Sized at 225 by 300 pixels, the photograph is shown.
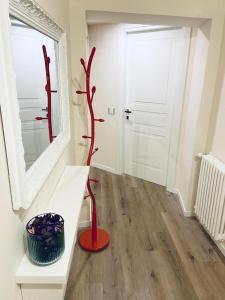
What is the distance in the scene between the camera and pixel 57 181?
157 cm

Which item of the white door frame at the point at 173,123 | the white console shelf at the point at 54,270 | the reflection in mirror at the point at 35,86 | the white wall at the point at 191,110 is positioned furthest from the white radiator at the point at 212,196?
the reflection in mirror at the point at 35,86

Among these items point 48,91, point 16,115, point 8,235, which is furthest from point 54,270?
point 48,91

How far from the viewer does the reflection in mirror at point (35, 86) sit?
3.38 ft

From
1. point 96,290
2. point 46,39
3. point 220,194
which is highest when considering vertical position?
point 46,39

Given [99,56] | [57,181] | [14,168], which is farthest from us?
[99,56]

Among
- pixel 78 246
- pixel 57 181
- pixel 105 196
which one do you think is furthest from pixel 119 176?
pixel 57 181

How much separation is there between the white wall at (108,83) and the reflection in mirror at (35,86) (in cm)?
183

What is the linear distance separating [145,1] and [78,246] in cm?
229

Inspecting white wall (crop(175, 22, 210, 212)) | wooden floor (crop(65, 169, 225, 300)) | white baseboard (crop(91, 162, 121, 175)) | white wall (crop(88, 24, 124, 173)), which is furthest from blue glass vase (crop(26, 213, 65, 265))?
white baseboard (crop(91, 162, 121, 175))

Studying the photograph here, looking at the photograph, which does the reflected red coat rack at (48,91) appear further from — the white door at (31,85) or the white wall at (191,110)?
the white wall at (191,110)

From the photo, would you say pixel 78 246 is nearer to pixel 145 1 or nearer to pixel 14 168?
pixel 14 168

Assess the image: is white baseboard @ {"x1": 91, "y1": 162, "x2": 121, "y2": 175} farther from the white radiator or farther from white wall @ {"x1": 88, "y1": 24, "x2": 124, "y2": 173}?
the white radiator

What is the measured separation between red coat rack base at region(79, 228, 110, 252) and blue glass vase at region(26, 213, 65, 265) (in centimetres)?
126

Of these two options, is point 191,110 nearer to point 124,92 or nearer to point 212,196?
point 212,196
